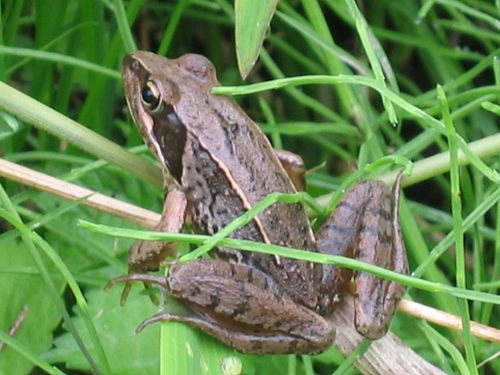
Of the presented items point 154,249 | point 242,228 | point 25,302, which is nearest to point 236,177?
point 242,228

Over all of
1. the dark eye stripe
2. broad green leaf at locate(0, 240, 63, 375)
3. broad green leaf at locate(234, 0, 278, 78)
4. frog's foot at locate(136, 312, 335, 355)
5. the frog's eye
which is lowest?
broad green leaf at locate(0, 240, 63, 375)

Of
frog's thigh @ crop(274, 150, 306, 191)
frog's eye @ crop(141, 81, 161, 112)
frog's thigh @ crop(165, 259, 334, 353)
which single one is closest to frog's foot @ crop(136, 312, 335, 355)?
frog's thigh @ crop(165, 259, 334, 353)

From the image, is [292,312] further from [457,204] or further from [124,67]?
[124,67]

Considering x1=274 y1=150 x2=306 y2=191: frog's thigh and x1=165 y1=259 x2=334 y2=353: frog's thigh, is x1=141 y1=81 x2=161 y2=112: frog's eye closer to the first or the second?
x1=274 y1=150 x2=306 y2=191: frog's thigh

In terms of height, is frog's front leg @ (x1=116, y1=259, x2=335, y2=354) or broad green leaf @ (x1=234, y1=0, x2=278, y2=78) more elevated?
broad green leaf @ (x1=234, y1=0, x2=278, y2=78)

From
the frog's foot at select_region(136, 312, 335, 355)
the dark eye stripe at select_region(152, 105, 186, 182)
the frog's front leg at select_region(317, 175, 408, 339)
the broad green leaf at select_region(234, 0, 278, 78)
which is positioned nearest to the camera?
the broad green leaf at select_region(234, 0, 278, 78)

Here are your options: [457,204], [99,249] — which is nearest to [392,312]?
[457,204]

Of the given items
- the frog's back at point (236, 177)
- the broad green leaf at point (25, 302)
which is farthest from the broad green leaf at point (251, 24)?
the broad green leaf at point (25, 302)
